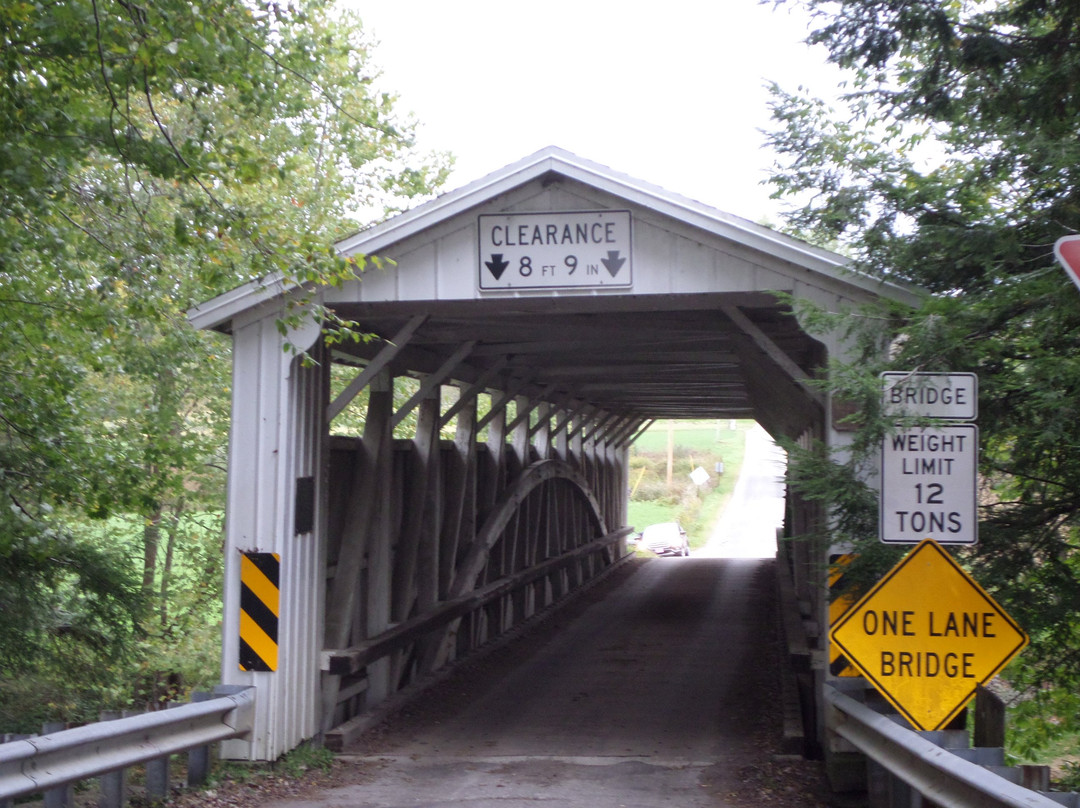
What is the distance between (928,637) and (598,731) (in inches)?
163

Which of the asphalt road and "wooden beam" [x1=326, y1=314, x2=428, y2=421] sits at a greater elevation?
"wooden beam" [x1=326, y1=314, x2=428, y2=421]

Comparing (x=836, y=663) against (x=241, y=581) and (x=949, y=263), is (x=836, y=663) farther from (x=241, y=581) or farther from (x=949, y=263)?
(x=241, y=581)

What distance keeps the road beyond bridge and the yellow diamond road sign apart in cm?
169

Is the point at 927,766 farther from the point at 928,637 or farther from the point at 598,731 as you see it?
the point at 598,731

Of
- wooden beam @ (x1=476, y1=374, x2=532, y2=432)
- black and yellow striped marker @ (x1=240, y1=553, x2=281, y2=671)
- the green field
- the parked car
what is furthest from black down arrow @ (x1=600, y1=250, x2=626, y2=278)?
the green field

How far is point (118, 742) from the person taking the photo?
5.26m

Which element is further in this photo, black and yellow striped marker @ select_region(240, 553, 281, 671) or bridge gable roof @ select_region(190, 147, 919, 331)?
black and yellow striped marker @ select_region(240, 553, 281, 671)

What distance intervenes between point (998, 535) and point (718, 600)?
12.5m

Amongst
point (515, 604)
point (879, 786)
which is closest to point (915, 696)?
point (879, 786)

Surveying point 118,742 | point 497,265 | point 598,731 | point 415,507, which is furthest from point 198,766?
point 415,507

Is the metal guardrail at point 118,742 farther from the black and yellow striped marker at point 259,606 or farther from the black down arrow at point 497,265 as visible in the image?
the black down arrow at point 497,265

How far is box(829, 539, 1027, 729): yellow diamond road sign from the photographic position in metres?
4.93

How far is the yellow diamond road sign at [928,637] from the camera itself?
16.2 ft

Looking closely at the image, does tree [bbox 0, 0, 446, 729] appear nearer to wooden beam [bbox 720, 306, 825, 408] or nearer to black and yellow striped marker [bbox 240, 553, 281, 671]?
black and yellow striped marker [bbox 240, 553, 281, 671]
